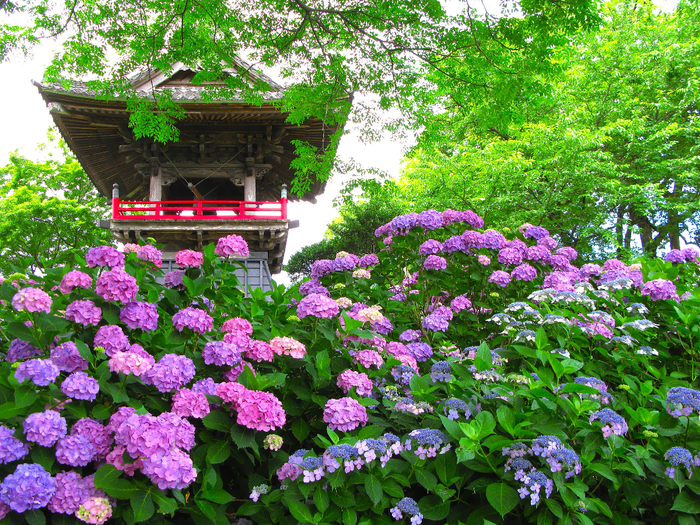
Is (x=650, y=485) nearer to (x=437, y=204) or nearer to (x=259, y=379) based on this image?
(x=259, y=379)

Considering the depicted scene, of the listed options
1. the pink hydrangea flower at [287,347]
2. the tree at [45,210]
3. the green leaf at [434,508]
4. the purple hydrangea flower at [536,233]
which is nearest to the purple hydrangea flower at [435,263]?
the purple hydrangea flower at [536,233]

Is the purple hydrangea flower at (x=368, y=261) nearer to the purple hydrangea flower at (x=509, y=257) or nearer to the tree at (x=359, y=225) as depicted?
the purple hydrangea flower at (x=509, y=257)

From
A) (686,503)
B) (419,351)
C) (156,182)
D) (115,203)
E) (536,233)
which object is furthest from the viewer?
(156,182)

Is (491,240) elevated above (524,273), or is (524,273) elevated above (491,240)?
(491,240)

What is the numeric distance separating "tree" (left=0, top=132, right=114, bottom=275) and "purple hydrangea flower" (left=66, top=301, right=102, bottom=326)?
15965 millimetres

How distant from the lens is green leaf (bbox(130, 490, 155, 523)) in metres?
1.32

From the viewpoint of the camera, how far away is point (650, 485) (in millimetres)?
1676

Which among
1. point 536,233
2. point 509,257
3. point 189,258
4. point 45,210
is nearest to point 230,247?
point 189,258

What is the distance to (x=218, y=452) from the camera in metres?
1.57

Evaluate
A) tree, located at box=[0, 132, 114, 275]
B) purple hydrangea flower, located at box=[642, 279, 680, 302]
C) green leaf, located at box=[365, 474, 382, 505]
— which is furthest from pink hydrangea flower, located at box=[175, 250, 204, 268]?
tree, located at box=[0, 132, 114, 275]

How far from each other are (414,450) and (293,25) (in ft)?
14.2

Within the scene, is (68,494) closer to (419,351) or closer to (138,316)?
(138,316)

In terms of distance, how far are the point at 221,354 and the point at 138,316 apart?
0.31 m

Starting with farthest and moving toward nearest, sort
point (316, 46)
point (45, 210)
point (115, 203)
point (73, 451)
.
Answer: point (45, 210) < point (115, 203) < point (316, 46) < point (73, 451)
